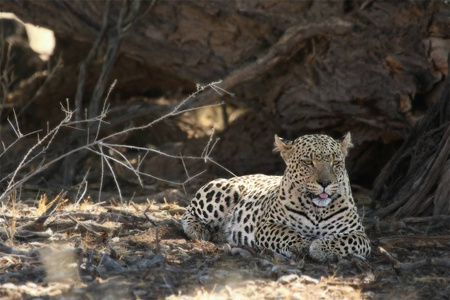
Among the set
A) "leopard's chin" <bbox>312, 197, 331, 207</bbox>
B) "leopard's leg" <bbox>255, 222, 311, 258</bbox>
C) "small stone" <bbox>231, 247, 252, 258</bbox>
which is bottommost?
"small stone" <bbox>231, 247, 252, 258</bbox>

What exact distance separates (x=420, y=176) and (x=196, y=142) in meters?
4.99

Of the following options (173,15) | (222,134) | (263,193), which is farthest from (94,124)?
(263,193)

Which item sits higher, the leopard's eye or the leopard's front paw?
the leopard's eye

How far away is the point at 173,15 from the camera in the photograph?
12094 mm

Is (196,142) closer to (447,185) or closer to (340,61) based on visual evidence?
(340,61)

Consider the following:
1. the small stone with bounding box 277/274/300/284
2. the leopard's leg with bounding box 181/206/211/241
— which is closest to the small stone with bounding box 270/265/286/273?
the small stone with bounding box 277/274/300/284

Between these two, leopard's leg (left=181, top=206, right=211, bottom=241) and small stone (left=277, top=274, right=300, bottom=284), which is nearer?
small stone (left=277, top=274, right=300, bottom=284)

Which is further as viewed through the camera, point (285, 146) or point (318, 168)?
point (285, 146)

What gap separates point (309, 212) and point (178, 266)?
1586mm

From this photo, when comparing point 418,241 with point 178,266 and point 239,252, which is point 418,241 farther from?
point 178,266

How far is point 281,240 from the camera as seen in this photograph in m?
8.09

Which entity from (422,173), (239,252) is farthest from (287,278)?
(422,173)

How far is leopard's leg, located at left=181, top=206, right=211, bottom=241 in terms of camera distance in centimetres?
906

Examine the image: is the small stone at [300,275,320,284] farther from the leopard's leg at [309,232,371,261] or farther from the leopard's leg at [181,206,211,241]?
the leopard's leg at [181,206,211,241]
